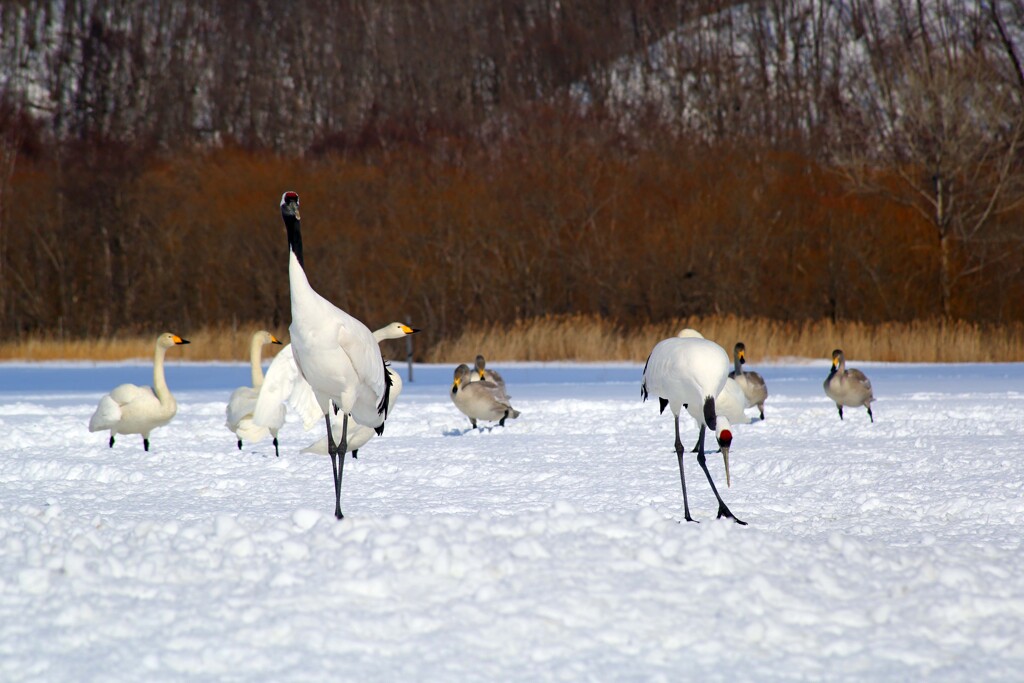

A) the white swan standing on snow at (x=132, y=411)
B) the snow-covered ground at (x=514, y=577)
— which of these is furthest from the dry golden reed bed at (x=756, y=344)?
the snow-covered ground at (x=514, y=577)

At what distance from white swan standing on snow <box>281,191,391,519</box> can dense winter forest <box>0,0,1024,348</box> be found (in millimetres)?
23048

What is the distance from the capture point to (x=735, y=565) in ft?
16.4

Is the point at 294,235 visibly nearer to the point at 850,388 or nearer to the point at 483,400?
the point at 483,400

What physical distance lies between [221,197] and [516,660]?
32.0 metres

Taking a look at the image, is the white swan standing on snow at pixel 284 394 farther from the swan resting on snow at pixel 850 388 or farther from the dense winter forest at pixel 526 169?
the dense winter forest at pixel 526 169

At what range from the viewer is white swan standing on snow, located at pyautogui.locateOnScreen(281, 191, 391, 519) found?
6902 mm

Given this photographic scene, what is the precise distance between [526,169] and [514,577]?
28.8 m

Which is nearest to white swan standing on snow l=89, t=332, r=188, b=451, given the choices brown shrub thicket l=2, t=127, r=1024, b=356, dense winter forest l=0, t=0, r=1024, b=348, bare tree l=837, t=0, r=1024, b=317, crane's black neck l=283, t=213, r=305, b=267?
crane's black neck l=283, t=213, r=305, b=267

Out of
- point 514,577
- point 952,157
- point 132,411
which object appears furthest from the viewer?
point 952,157

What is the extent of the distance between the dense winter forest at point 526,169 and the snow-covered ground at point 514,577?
21811mm

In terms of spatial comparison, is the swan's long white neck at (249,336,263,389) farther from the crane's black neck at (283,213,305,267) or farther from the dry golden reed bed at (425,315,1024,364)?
the dry golden reed bed at (425,315,1024,364)

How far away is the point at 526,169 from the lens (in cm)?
3309

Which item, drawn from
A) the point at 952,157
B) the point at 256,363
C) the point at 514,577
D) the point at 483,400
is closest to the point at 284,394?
the point at 256,363

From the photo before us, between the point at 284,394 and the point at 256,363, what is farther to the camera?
the point at 256,363
